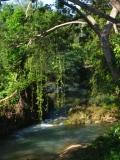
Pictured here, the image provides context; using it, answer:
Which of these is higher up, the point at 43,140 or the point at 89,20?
the point at 89,20

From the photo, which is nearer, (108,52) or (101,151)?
(108,52)

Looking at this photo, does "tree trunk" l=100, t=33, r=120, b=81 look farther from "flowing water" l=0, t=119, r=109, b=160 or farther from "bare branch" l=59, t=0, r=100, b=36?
"flowing water" l=0, t=119, r=109, b=160

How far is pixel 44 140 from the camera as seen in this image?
22.3 meters

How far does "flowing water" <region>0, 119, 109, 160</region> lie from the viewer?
19812 mm

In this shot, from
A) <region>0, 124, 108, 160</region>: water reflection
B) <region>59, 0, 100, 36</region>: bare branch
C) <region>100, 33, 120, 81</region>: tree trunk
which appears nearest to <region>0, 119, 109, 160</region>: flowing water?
<region>0, 124, 108, 160</region>: water reflection

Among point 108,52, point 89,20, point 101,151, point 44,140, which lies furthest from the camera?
point 44,140

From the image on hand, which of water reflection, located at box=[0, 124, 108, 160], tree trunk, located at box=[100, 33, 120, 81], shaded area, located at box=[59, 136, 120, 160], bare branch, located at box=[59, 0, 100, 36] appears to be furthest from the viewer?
water reflection, located at box=[0, 124, 108, 160]

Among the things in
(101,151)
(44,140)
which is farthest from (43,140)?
(101,151)

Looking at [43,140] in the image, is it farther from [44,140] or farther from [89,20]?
[89,20]

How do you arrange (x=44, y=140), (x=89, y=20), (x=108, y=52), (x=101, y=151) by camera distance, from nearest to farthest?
1. (x=108, y=52)
2. (x=89, y=20)
3. (x=101, y=151)
4. (x=44, y=140)

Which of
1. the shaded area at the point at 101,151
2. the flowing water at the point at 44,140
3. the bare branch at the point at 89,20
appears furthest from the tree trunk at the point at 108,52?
the flowing water at the point at 44,140

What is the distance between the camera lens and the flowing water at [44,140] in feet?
65.0

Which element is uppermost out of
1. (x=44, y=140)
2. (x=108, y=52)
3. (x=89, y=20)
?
(x=89, y=20)

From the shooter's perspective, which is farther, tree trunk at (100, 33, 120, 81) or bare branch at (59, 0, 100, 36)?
bare branch at (59, 0, 100, 36)
